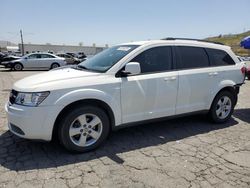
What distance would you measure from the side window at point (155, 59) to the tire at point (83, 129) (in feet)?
3.71

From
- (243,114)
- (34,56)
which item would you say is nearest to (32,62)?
(34,56)

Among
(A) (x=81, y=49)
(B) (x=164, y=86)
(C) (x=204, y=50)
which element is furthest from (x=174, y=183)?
(A) (x=81, y=49)

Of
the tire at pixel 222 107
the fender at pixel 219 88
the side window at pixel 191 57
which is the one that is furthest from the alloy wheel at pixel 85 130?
the tire at pixel 222 107

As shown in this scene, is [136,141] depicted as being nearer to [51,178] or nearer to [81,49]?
[51,178]

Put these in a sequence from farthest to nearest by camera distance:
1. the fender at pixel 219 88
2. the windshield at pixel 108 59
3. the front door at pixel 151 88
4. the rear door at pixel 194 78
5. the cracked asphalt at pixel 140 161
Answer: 1. the fender at pixel 219 88
2. the rear door at pixel 194 78
3. the windshield at pixel 108 59
4. the front door at pixel 151 88
5. the cracked asphalt at pixel 140 161

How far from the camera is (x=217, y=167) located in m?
3.54

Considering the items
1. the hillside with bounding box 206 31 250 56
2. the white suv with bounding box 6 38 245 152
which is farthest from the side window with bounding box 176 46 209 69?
the hillside with bounding box 206 31 250 56

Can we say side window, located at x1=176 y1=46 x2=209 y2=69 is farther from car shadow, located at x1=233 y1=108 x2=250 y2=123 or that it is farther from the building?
the building

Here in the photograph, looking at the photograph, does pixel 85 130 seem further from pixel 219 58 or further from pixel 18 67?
pixel 18 67

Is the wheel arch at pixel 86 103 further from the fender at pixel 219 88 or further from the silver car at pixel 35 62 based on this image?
the silver car at pixel 35 62

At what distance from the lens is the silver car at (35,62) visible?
67.2ft

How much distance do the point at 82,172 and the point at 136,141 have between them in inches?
53.7

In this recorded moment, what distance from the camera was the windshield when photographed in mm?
4234

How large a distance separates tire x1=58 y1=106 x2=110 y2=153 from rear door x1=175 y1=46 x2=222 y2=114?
5.24ft
